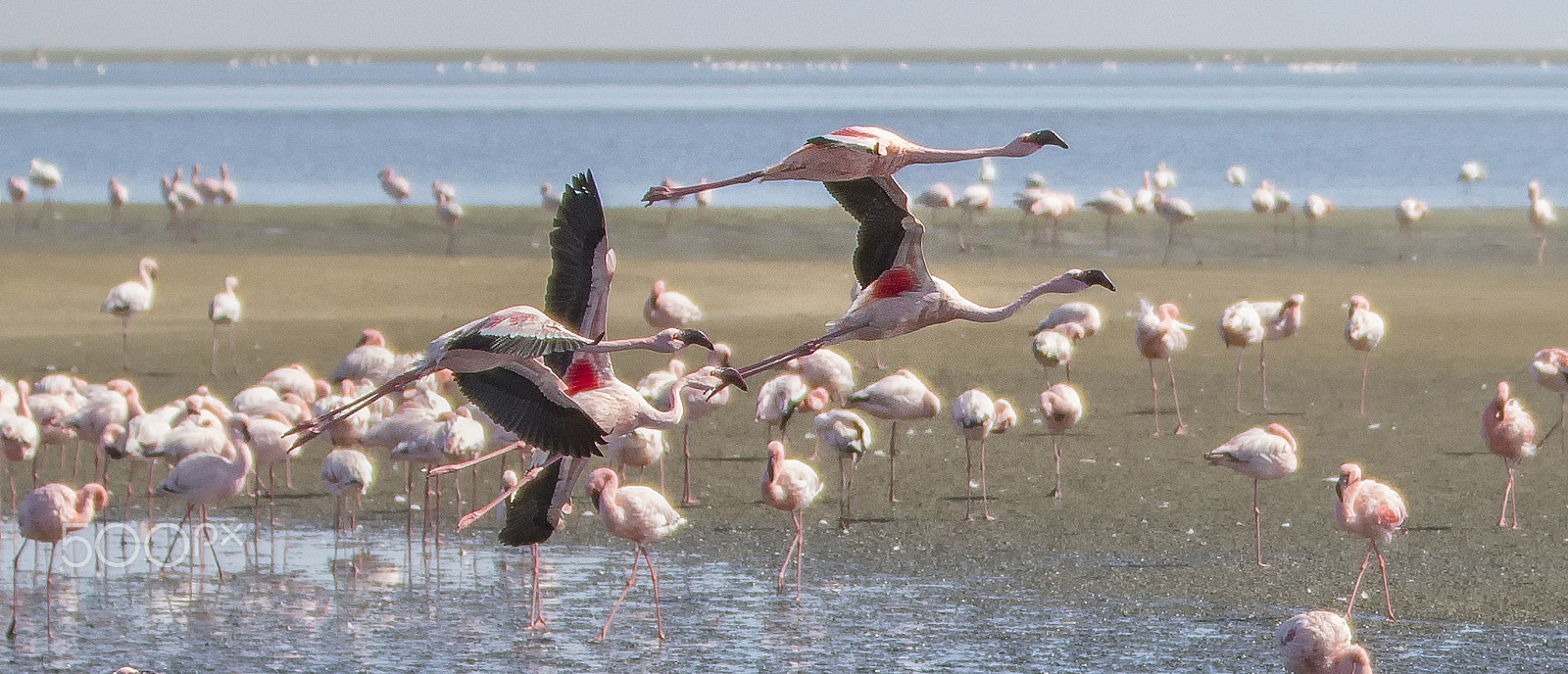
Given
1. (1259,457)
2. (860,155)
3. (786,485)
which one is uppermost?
(860,155)

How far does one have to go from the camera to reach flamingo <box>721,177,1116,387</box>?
15.4 feet

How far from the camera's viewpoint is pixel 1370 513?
11.2 metres

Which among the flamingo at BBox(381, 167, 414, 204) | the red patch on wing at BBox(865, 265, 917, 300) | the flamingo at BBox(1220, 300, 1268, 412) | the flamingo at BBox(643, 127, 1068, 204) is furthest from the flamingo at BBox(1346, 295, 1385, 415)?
the flamingo at BBox(381, 167, 414, 204)

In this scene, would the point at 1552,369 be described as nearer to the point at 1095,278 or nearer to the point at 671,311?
Result: the point at 671,311

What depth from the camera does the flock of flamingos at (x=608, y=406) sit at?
14.3 ft

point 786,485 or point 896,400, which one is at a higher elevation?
point 896,400

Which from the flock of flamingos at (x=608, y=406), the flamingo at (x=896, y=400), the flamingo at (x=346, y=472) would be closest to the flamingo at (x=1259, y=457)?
the flock of flamingos at (x=608, y=406)

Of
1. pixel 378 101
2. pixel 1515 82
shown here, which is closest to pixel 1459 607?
pixel 378 101

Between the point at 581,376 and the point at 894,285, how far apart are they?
2.66 feet

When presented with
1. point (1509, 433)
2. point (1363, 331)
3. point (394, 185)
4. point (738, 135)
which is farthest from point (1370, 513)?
point (738, 135)

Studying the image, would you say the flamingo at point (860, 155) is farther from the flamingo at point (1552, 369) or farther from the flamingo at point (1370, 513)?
the flamingo at point (1552, 369)

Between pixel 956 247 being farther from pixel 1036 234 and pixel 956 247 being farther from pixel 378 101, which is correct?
→ pixel 378 101

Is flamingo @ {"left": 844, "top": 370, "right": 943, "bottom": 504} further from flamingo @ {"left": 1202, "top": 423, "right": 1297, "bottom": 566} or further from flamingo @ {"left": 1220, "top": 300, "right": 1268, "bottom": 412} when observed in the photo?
flamingo @ {"left": 1220, "top": 300, "right": 1268, "bottom": 412}

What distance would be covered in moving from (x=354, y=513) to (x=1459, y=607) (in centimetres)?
688
